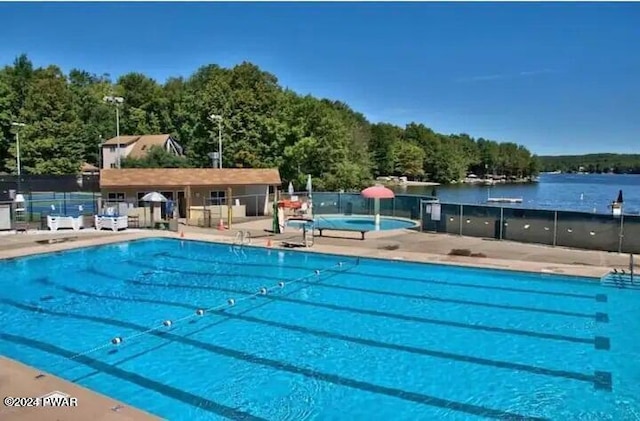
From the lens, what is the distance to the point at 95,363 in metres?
8.34

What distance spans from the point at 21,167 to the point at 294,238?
3871 centimetres

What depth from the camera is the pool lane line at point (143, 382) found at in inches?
263

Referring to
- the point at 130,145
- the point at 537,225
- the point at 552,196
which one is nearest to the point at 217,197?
the point at 537,225

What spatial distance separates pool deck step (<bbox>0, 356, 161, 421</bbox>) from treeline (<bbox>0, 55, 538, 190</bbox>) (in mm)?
34083

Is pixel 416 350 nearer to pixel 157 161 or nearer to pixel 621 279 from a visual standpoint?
pixel 621 279

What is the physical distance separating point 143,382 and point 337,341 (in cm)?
360

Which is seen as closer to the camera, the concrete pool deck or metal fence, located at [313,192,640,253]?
the concrete pool deck

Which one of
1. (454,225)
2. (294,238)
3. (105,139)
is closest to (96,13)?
(294,238)

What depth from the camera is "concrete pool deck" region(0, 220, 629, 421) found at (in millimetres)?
13609

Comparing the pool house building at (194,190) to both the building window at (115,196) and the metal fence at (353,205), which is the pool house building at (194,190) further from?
the metal fence at (353,205)

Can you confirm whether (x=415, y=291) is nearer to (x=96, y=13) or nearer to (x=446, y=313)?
(x=446, y=313)

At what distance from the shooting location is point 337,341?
9.55 metres

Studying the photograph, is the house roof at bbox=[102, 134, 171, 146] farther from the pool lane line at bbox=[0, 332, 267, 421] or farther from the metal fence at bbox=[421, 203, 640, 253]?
the pool lane line at bbox=[0, 332, 267, 421]

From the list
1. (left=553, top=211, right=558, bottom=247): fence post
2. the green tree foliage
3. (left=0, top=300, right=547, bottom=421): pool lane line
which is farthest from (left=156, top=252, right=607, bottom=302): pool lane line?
the green tree foliage
